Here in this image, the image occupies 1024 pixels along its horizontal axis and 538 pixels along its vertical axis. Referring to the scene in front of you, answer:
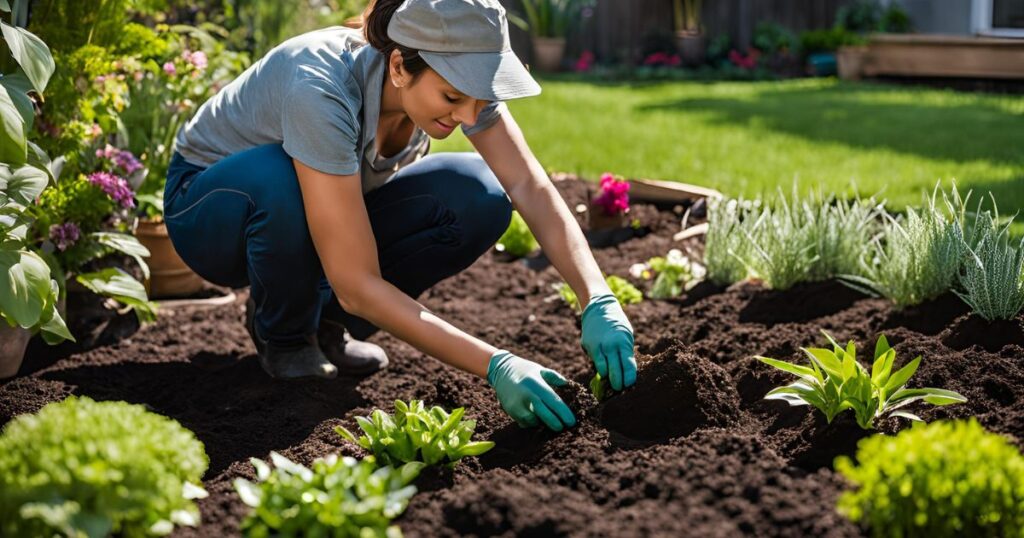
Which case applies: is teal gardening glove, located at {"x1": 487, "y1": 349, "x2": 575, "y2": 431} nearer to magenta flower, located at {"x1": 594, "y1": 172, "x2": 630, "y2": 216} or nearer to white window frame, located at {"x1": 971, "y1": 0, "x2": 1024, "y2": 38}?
magenta flower, located at {"x1": 594, "y1": 172, "x2": 630, "y2": 216}

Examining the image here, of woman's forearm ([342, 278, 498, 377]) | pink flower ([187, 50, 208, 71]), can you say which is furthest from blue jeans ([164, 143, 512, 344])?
pink flower ([187, 50, 208, 71])

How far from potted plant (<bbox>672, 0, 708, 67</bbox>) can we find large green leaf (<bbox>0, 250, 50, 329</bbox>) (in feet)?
32.4

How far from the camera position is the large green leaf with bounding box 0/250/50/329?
214cm

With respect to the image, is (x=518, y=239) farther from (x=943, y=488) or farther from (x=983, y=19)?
(x=983, y=19)

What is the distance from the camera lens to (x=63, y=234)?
3.08 m

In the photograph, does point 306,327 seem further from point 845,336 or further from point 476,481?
point 845,336

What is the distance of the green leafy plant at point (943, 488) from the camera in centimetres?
160

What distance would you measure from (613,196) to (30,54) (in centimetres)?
250

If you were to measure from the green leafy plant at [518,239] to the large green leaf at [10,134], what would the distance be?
2295mm

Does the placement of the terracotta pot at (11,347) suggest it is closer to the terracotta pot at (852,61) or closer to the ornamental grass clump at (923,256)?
the ornamental grass clump at (923,256)

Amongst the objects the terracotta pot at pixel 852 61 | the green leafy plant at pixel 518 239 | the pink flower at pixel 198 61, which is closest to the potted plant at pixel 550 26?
the terracotta pot at pixel 852 61

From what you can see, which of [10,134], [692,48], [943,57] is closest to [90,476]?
[10,134]

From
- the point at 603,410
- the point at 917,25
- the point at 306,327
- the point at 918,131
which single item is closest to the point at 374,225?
the point at 306,327

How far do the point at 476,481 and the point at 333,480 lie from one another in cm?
48
